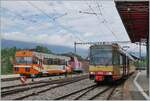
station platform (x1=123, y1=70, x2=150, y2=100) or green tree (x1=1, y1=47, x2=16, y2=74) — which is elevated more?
green tree (x1=1, y1=47, x2=16, y2=74)

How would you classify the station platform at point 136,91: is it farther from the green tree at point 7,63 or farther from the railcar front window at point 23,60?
the green tree at point 7,63

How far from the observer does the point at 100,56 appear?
26766 mm

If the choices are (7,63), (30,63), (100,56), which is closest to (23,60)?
(30,63)

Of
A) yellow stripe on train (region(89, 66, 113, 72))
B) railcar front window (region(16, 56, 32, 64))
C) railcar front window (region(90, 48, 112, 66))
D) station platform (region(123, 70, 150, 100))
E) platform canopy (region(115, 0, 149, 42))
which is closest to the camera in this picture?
station platform (region(123, 70, 150, 100))

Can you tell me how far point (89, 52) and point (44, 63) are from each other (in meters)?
14.8

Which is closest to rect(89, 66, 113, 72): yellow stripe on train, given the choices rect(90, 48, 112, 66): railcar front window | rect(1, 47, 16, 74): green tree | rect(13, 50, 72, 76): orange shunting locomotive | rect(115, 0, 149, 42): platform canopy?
rect(90, 48, 112, 66): railcar front window

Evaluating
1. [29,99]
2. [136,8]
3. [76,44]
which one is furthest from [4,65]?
[29,99]

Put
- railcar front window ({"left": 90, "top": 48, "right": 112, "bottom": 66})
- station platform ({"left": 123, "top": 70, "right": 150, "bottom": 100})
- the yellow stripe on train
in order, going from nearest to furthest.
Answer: station platform ({"left": 123, "top": 70, "right": 150, "bottom": 100}) → the yellow stripe on train → railcar front window ({"left": 90, "top": 48, "right": 112, "bottom": 66})

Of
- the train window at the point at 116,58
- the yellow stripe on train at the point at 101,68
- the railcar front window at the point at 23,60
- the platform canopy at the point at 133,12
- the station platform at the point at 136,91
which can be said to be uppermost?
the platform canopy at the point at 133,12

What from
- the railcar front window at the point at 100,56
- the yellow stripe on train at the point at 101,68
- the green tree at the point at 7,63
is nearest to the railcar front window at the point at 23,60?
the railcar front window at the point at 100,56

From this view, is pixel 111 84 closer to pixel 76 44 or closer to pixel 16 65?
pixel 16 65

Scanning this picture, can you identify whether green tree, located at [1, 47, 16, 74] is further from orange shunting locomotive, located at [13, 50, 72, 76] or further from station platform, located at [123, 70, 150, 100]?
station platform, located at [123, 70, 150, 100]

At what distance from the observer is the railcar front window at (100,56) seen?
87.0ft

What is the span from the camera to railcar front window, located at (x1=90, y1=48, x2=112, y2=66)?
2652 centimetres
